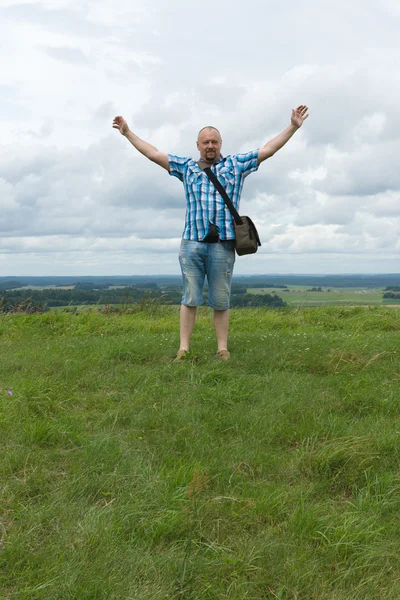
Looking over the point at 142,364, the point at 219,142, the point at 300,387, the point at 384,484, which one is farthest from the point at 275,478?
the point at 219,142

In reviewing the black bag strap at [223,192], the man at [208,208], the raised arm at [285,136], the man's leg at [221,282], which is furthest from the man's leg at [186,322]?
the raised arm at [285,136]

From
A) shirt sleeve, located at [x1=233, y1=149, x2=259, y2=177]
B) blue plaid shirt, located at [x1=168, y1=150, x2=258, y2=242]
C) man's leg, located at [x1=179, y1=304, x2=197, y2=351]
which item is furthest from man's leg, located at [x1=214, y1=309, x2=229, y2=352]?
shirt sleeve, located at [x1=233, y1=149, x2=259, y2=177]

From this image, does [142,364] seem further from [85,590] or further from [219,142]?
[85,590]

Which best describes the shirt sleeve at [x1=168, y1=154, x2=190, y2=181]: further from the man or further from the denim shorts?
the denim shorts

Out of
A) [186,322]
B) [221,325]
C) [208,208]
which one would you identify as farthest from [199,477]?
[208,208]

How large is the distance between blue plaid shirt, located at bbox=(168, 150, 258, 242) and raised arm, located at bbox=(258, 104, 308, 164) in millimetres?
100

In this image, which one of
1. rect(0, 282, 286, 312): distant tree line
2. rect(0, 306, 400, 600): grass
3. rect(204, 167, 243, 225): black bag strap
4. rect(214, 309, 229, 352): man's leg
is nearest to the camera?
rect(0, 306, 400, 600): grass

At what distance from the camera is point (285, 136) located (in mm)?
5527

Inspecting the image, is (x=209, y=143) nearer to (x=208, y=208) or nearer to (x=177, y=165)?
(x=177, y=165)

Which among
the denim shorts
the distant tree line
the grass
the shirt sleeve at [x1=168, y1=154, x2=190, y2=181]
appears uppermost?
the shirt sleeve at [x1=168, y1=154, x2=190, y2=181]

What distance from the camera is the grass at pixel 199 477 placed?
211 cm

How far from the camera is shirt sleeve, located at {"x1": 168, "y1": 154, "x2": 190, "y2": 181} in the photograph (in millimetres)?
5598

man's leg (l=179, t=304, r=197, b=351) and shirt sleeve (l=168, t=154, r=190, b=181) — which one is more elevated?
shirt sleeve (l=168, t=154, r=190, b=181)

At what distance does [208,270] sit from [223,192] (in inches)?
34.0
